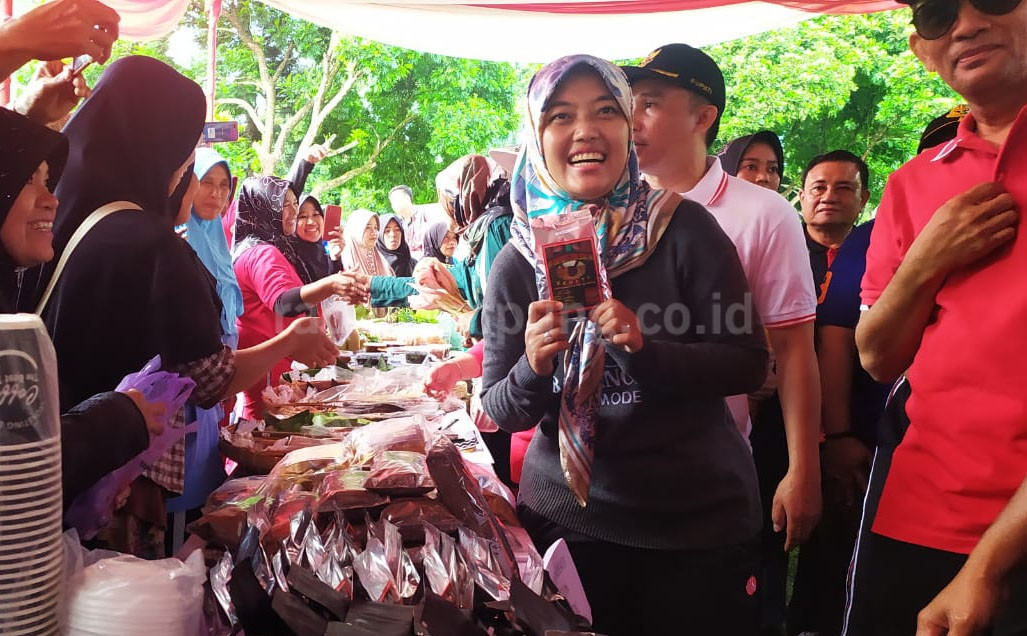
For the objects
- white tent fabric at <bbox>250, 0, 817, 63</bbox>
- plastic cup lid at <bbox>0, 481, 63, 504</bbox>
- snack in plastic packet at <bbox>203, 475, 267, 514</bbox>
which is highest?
white tent fabric at <bbox>250, 0, 817, 63</bbox>

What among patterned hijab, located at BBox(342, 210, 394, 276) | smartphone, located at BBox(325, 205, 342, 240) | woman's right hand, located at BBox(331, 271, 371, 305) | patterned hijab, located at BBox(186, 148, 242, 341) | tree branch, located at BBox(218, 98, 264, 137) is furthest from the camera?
tree branch, located at BBox(218, 98, 264, 137)

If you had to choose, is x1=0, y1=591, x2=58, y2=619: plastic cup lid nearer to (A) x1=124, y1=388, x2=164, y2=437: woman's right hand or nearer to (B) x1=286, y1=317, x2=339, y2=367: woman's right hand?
(A) x1=124, y1=388, x2=164, y2=437: woman's right hand

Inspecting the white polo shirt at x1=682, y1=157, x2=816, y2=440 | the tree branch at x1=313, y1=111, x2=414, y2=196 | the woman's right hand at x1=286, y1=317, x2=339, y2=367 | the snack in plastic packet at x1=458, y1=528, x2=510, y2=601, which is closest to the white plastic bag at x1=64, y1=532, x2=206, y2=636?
the snack in plastic packet at x1=458, y1=528, x2=510, y2=601

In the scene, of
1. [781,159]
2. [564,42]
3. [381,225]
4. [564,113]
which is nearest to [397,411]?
[564,113]

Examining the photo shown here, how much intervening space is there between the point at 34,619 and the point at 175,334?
2.36ft

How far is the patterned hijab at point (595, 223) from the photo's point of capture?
Answer: 123 cm

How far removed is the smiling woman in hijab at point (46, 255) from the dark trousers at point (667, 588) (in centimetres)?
77

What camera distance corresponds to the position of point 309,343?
A: 5.89 feet

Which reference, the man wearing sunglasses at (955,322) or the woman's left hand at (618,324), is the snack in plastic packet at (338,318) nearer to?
the woman's left hand at (618,324)

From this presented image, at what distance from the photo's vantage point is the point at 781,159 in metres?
3.17

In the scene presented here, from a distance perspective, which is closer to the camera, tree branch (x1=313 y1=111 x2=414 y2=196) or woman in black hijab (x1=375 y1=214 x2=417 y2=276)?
woman in black hijab (x1=375 y1=214 x2=417 y2=276)

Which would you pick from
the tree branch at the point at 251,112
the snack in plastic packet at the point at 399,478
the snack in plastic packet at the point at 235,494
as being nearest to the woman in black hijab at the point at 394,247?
the snack in plastic packet at the point at 235,494

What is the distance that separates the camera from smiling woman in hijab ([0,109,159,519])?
0.99 m

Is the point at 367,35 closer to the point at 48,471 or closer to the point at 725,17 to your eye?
the point at 725,17
